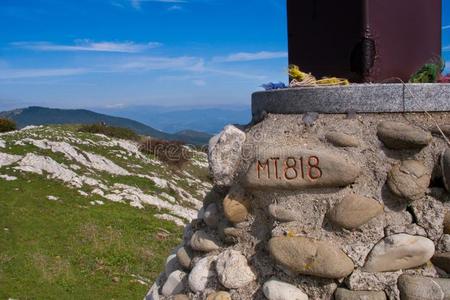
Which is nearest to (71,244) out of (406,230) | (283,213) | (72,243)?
(72,243)

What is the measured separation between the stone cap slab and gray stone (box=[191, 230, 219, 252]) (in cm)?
101

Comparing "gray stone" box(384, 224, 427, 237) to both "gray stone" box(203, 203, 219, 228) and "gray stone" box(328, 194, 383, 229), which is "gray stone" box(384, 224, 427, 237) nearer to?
"gray stone" box(328, 194, 383, 229)

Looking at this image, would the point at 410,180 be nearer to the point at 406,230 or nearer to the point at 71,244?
the point at 406,230

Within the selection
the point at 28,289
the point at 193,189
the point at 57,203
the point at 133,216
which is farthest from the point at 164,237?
the point at 193,189

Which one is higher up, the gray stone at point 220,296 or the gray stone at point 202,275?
the gray stone at point 202,275

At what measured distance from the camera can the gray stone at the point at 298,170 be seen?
2.99m

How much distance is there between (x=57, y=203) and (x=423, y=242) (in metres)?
13.3

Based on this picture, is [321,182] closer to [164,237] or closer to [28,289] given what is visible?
[28,289]

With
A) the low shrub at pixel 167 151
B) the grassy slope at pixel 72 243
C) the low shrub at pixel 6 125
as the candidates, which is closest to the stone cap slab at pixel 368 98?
the grassy slope at pixel 72 243

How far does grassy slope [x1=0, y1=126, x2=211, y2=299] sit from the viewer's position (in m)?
9.88

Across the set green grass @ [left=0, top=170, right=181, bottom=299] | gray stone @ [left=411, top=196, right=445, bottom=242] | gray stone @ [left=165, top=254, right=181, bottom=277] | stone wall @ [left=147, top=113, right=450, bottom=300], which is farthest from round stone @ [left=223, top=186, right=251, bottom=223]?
green grass @ [left=0, top=170, right=181, bottom=299]

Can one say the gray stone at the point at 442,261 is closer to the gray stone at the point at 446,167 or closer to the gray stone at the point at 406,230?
the gray stone at the point at 406,230

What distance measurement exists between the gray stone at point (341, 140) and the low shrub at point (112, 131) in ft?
78.8

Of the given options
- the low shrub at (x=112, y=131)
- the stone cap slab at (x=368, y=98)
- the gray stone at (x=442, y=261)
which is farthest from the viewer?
the low shrub at (x=112, y=131)
